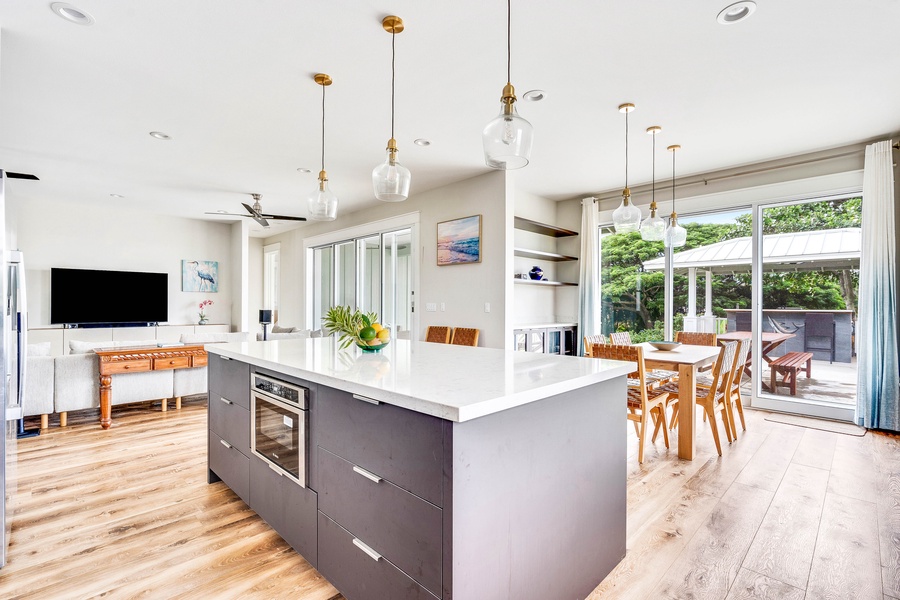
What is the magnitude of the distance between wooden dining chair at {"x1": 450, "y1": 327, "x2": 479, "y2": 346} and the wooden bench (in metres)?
3.11

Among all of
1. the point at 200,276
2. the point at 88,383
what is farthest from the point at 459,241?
the point at 200,276

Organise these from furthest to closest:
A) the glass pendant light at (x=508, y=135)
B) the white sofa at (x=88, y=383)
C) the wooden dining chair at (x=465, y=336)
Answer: the wooden dining chair at (x=465, y=336), the white sofa at (x=88, y=383), the glass pendant light at (x=508, y=135)

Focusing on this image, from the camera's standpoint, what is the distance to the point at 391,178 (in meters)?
2.29

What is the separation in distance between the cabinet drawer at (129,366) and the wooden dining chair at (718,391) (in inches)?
178

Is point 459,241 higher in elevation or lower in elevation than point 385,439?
higher

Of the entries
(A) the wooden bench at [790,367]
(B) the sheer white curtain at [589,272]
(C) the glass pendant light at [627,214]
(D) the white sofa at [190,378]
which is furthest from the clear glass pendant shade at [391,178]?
(A) the wooden bench at [790,367]

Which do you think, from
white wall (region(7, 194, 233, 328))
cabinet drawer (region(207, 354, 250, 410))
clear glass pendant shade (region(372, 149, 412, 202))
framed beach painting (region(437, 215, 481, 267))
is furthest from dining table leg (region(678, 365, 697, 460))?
white wall (region(7, 194, 233, 328))

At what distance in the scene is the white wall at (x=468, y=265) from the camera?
15.3 feet

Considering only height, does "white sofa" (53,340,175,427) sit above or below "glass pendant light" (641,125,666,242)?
below

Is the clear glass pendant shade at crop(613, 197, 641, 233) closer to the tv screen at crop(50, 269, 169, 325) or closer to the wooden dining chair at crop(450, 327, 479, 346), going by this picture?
the wooden dining chair at crop(450, 327, 479, 346)

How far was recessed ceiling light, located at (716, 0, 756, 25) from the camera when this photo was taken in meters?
2.11

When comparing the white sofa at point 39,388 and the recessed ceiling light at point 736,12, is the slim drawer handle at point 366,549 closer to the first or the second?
the recessed ceiling light at point 736,12

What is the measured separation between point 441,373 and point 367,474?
1.40 ft

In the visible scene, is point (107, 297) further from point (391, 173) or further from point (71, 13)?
point (391, 173)
